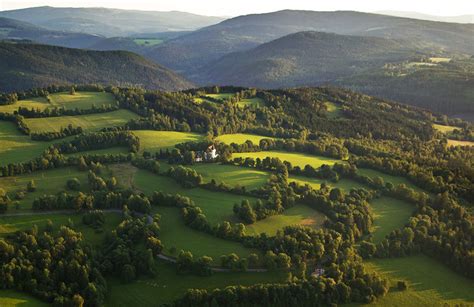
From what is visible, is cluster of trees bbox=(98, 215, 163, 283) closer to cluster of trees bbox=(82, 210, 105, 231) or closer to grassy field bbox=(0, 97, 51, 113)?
cluster of trees bbox=(82, 210, 105, 231)

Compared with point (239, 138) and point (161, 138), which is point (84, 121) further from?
point (239, 138)

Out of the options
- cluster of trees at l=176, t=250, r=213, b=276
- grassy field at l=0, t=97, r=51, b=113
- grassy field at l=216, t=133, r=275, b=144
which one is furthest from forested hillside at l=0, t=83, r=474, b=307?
grassy field at l=216, t=133, r=275, b=144

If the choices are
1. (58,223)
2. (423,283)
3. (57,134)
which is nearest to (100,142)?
(57,134)

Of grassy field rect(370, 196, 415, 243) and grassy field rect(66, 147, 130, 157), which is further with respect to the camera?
grassy field rect(66, 147, 130, 157)

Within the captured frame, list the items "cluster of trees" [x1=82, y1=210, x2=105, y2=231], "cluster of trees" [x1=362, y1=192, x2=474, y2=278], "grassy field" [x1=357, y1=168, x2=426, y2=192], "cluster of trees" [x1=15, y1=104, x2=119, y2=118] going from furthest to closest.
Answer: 1. "cluster of trees" [x1=15, y1=104, x2=119, y2=118]
2. "grassy field" [x1=357, y1=168, x2=426, y2=192]
3. "cluster of trees" [x1=82, y1=210, x2=105, y2=231]
4. "cluster of trees" [x1=362, y1=192, x2=474, y2=278]

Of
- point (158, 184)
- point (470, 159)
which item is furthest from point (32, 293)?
point (470, 159)

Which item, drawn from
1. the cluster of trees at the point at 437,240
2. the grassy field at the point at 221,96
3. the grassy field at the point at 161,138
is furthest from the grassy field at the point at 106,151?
the cluster of trees at the point at 437,240
